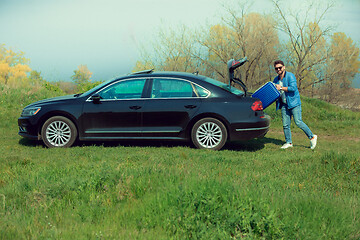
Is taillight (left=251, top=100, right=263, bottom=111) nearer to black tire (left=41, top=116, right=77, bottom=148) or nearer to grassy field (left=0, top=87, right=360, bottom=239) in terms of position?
grassy field (left=0, top=87, right=360, bottom=239)

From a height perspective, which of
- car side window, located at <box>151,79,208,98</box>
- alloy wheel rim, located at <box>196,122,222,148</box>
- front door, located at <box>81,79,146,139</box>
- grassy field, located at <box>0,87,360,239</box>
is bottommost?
grassy field, located at <box>0,87,360,239</box>

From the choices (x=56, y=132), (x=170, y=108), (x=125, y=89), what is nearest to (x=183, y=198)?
(x=170, y=108)

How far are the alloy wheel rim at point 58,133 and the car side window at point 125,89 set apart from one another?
3.63 ft

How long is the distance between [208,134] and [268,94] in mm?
1756

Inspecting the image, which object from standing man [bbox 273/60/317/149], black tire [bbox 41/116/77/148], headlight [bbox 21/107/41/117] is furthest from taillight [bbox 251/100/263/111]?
headlight [bbox 21/107/41/117]

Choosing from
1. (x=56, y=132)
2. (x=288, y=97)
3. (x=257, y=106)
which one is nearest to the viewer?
(x=257, y=106)

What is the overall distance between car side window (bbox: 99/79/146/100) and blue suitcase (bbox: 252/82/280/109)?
274 cm

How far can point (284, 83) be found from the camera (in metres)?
8.66

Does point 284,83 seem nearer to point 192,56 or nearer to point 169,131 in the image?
point 169,131

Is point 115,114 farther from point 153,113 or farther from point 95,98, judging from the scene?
point 153,113

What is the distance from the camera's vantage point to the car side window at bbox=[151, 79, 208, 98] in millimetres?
8211

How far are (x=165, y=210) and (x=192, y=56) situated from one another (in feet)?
68.9

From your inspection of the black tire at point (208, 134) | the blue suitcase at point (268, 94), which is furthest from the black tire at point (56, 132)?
the blue suitcase at point (268, 94)

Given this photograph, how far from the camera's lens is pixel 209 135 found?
8039mm
